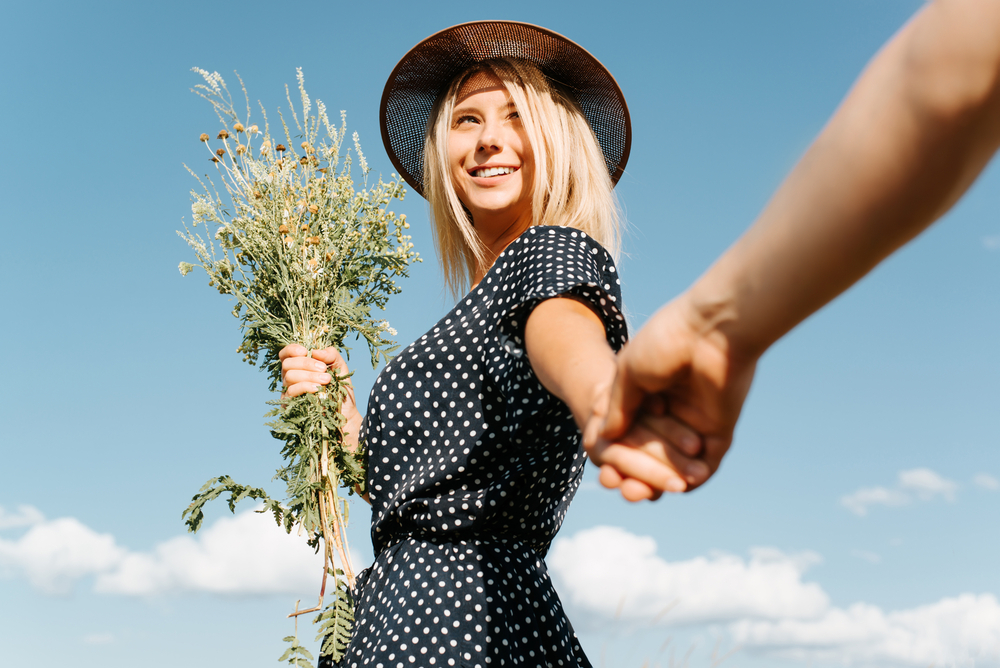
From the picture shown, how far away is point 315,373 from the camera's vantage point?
2541 millimetres

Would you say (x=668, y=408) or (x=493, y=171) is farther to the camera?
(x=493, y=171)

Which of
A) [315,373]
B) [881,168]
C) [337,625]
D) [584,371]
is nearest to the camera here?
[881,168]

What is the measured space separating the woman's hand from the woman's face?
0.73 meters

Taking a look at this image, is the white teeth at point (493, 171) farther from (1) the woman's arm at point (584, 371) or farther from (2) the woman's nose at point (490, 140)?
(1) the woman's arm at point (584, 371)

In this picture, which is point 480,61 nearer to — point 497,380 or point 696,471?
point 497,380

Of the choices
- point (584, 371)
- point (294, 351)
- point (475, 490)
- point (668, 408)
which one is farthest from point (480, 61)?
point (668, 408)

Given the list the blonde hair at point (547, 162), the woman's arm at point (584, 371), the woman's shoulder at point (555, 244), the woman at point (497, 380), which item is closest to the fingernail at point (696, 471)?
the woman's arm at point (584, 371)

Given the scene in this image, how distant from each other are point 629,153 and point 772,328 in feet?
7.42

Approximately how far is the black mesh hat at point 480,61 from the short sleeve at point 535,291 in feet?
3.72

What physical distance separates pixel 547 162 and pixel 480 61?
57cm

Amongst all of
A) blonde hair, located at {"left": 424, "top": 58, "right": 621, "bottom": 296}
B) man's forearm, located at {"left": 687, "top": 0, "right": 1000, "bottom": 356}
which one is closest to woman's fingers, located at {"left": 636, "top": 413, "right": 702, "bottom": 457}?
man's forearm, located at {"left": 687, "top": 0, "right": 1000, "bottom": 356}

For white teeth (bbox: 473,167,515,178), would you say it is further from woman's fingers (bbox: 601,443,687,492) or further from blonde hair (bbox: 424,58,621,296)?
woman's fingers (bbox: 601,443,687,492)

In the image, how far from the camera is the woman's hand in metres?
2.51

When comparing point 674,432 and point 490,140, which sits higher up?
point 490,140
